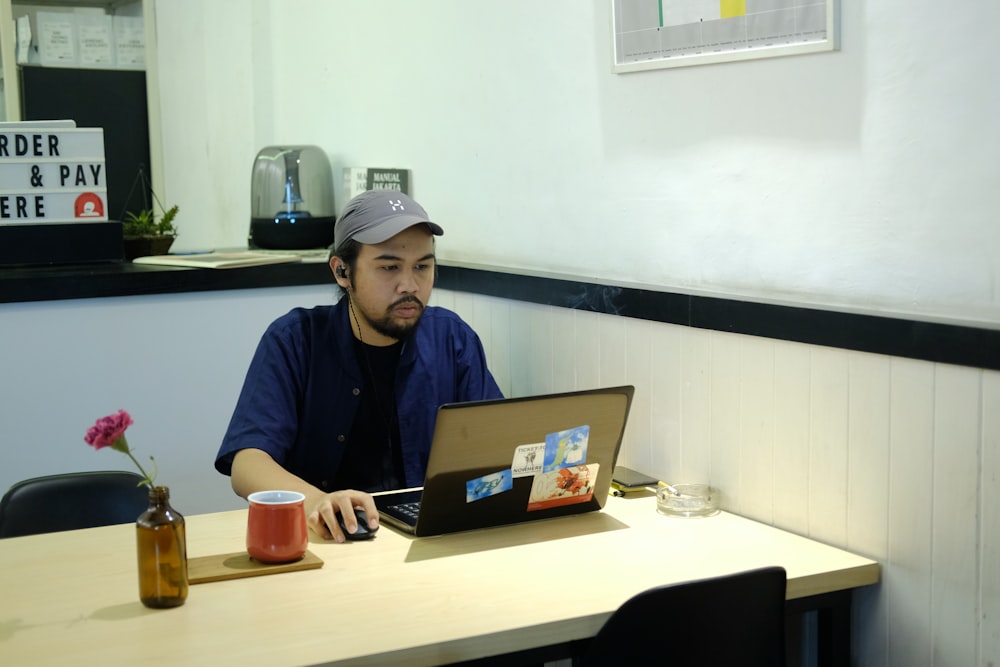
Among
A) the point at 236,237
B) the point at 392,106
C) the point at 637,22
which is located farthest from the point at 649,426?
the point at 236,237

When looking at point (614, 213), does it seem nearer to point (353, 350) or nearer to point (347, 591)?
point (353, 350)

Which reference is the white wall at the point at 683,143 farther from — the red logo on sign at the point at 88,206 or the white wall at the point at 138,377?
the red logo on sign at the point at 88,206

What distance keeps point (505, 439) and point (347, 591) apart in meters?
0.37

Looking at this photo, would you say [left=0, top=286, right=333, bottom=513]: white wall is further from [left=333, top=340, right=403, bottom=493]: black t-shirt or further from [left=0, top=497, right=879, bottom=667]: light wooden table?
[left=0, top=497, right=879, bottom=667]: light wooden table

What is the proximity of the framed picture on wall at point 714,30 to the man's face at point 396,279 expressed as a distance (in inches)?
20.8

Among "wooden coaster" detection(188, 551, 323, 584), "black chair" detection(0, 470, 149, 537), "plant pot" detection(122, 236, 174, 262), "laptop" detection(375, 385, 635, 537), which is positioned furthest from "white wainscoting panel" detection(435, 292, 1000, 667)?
Result: "plant pot" detection(122, 236, 174, 262)

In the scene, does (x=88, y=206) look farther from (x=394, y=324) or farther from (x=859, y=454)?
(x=859, y=454)

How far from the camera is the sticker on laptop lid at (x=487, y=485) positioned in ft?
6.06

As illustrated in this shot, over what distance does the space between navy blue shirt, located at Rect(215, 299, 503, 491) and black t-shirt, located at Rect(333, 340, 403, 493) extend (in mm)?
19

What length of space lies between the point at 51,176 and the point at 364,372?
1.32 meters

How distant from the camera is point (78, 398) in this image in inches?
113

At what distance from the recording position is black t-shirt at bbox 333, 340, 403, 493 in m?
2.36

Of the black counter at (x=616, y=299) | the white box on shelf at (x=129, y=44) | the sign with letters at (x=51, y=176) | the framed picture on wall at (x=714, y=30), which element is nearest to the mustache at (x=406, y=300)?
the black counter at (x=616, y=299)

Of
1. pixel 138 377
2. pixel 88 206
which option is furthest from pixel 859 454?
pixel 88 206
